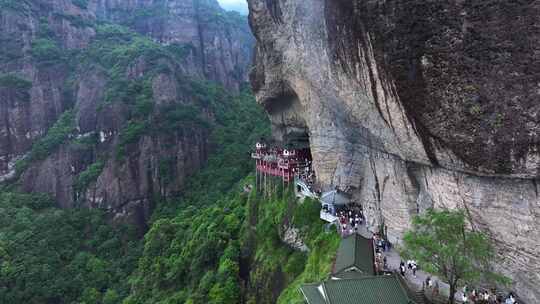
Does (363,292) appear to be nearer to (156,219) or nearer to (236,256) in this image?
(236,256)

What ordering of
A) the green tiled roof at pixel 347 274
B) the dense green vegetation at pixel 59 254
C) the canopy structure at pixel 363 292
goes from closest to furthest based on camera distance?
the canopy structure at pixel 363 292 → the green tiled roof at pixel 347 274 → the dense green vegetation at pixel 59 254

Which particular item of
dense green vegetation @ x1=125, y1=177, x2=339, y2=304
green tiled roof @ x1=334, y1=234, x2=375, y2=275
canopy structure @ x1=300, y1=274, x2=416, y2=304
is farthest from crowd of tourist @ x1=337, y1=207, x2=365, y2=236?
canopy structure @ x1=300, y1=274, x2=416, y2=304

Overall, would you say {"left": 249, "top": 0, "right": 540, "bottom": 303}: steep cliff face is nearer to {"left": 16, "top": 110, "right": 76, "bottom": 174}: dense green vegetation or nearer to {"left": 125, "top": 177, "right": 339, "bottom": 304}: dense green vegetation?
{"left": 125, "top": 177, "right": 339, "bottom": 304}: dense green vegetation

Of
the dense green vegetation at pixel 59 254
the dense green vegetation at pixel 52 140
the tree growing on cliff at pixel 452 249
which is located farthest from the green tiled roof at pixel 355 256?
the dense green vegetation at pixel 52 140

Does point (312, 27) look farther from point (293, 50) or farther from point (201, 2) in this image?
point (201, 2)

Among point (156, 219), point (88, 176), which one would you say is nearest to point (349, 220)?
point (156, 219)

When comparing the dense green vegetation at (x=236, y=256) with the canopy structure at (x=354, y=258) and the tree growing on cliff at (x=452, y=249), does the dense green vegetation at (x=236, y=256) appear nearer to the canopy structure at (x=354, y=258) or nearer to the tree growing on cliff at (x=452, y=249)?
the canopy structure at (x=354, y=258)

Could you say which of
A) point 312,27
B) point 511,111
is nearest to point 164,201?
point 312,27
